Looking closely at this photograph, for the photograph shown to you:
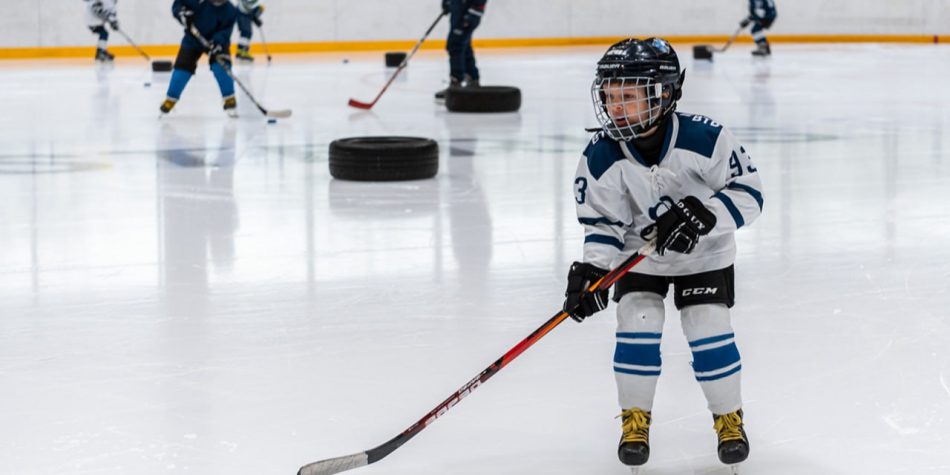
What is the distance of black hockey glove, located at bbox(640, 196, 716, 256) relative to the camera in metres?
2.04

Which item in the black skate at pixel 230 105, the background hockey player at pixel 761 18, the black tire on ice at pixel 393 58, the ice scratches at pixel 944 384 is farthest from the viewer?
the background hockey player at pixel 761 18

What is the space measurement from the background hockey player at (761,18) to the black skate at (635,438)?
11.6 meters

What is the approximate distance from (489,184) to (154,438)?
3.13 metres

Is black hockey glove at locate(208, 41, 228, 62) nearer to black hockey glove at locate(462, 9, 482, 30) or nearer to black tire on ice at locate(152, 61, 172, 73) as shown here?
black hockey glove at locate(462, 9, 482, 30)

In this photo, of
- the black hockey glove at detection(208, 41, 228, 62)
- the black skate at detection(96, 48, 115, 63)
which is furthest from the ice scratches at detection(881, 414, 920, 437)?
the black skate at detection(96, 48, 115, 63)

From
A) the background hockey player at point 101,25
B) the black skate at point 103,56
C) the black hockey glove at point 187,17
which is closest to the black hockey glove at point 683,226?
the black hockey glove at point 187,17

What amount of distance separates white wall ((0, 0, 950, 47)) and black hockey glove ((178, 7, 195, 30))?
20.6 feet

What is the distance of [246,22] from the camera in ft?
40.2

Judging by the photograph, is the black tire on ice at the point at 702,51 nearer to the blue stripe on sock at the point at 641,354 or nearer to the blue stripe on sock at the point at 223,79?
the blue stripe on sock at the point at 223,79

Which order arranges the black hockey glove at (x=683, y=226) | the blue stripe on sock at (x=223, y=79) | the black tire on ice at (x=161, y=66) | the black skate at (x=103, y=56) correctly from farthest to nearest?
the black skate at (x=103, y=56) < the black tire on ice at (x=161, y=66) < the blue stripe on sock at (x=223, y=79) < the black hockey glove at (x=683, y=226)

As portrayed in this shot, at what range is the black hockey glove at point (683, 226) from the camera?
2045 millimetres

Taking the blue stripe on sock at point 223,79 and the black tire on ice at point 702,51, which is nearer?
the blue stripe on sock at point 223,79

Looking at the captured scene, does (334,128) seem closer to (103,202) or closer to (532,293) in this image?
(103,202)

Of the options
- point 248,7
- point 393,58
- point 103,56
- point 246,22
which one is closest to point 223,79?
point 248,7
